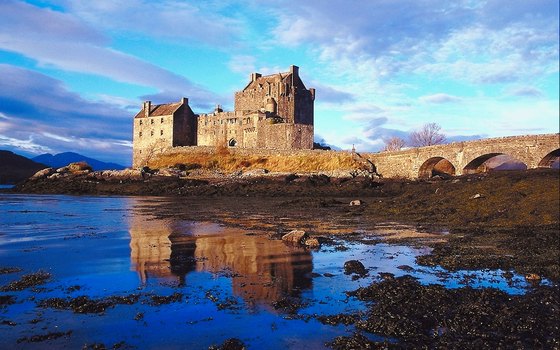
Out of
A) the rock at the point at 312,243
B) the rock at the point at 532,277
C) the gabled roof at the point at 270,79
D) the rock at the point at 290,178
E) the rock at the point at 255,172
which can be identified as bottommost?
the rock at the point at 532,277

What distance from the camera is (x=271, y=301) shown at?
6.77 metres

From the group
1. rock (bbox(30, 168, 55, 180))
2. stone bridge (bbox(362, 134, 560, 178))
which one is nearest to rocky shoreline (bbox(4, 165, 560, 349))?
stone bridge (bbox(362, 134, 560, 178))

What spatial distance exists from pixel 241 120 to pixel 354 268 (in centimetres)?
6349

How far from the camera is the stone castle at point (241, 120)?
225 ft

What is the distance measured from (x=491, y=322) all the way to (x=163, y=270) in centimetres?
604

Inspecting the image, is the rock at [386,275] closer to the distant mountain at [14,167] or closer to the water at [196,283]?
the water at [196,283]

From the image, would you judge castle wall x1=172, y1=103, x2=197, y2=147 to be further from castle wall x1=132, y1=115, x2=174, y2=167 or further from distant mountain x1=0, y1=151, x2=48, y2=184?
distant mountain x1=0, y1=151, x2=48, y2=184

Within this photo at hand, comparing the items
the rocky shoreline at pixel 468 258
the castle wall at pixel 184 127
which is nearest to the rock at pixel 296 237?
the rocky shoreline at pixel 468 258

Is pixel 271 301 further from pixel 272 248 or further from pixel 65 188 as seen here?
pixel 65 188

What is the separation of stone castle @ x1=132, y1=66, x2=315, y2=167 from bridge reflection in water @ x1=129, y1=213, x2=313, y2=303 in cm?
5372

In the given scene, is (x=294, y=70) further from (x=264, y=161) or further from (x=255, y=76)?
(x=264, y=161)

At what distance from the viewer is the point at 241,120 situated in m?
71.0

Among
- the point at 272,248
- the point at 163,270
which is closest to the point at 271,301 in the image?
the point at 163,270

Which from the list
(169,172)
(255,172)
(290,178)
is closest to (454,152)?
(290,178)
